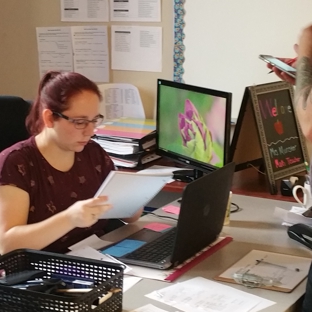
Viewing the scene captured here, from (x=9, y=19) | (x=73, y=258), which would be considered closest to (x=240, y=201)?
(x=73, y=258)

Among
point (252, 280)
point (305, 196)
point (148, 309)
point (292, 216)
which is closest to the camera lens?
point (148, 309)

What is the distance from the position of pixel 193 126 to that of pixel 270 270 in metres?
0.86

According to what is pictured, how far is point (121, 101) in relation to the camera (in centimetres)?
297

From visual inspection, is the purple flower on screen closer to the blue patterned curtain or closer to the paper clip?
the blue patterned curtain

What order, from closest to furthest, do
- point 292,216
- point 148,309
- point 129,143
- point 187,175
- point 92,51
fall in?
point 148,309
point 292,216
point 187,175
point 129,143
point 92,51

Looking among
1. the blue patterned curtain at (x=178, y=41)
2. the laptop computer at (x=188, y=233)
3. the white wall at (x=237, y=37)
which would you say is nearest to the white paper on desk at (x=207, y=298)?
the laptop computer at (x=188, y=233)

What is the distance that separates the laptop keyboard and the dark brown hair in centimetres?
50

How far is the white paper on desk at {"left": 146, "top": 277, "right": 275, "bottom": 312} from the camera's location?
142cm

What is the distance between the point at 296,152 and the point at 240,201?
43 cm

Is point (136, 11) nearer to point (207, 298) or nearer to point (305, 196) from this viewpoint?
point (305, 196)

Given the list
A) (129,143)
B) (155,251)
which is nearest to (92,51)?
(129,143)

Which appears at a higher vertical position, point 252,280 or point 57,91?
point 57,91

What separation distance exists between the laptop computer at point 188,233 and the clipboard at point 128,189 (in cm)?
10

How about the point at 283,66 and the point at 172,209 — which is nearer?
the point at 283,66
